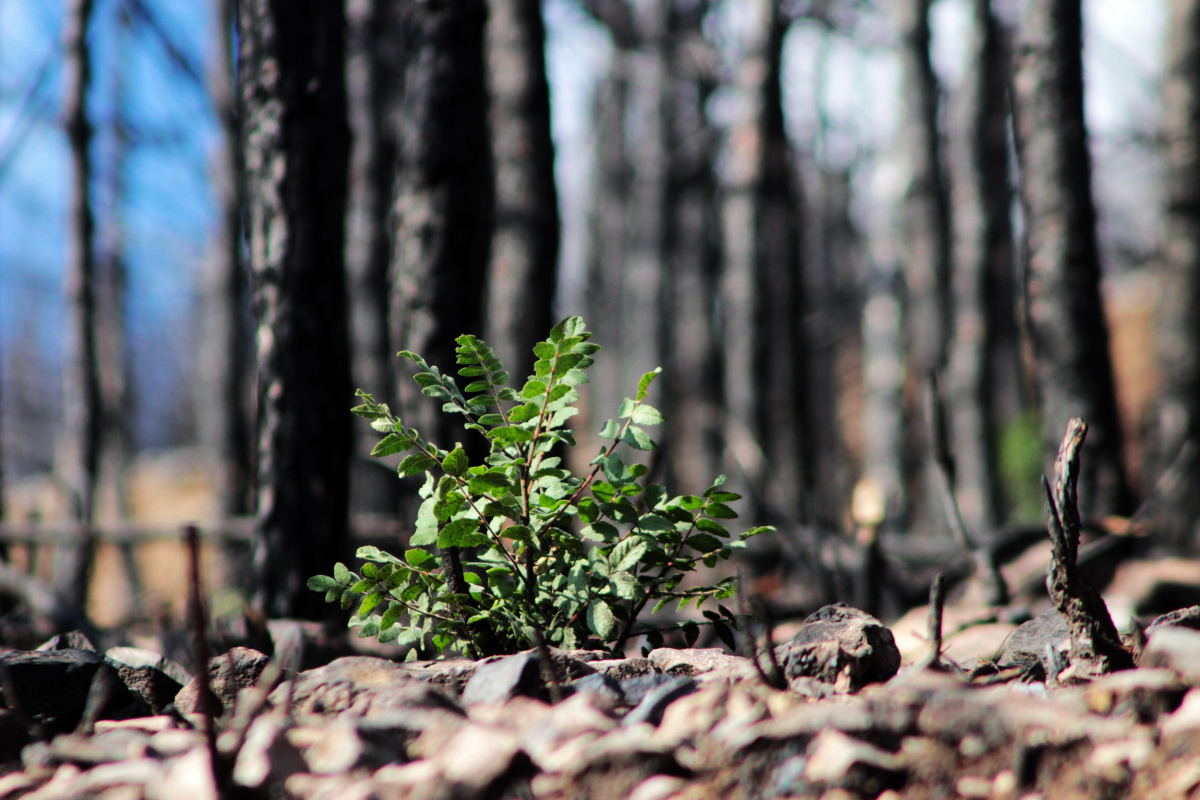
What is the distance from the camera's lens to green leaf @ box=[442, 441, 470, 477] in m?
1.66

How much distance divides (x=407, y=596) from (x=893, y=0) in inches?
358

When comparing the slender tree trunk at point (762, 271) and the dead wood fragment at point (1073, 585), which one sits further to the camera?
the slender tree trunk at point (762, 271)

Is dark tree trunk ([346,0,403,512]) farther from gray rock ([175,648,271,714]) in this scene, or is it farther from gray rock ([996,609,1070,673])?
gray rock ([996,609,1070,673])

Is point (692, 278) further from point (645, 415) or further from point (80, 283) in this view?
point (645, 415)

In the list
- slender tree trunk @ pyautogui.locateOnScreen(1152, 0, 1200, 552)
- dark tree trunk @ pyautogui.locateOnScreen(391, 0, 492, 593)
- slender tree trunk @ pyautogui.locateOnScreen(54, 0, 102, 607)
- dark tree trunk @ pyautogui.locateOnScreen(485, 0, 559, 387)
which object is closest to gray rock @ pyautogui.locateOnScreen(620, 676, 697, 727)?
dark tree trunk @ pyautogui.locateOnScreen(391, 0, 492, 593)

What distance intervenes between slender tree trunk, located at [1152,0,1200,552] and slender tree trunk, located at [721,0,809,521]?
2576mm

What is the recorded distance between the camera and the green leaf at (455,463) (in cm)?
166

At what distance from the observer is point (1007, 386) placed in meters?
13.5

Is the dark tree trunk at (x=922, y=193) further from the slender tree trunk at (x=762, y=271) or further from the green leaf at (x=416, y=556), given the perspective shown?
the green leaf at (x=416, y=556)

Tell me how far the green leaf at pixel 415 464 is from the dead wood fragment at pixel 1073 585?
1136 mm

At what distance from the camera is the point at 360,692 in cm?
154

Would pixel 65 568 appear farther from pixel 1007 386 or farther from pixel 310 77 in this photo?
pixel 1007 386

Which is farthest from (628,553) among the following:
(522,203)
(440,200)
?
(522,203)

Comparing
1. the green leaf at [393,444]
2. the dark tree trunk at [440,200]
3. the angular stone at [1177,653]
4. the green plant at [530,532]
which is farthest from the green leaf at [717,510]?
the dark tree trunk at [440,200]
